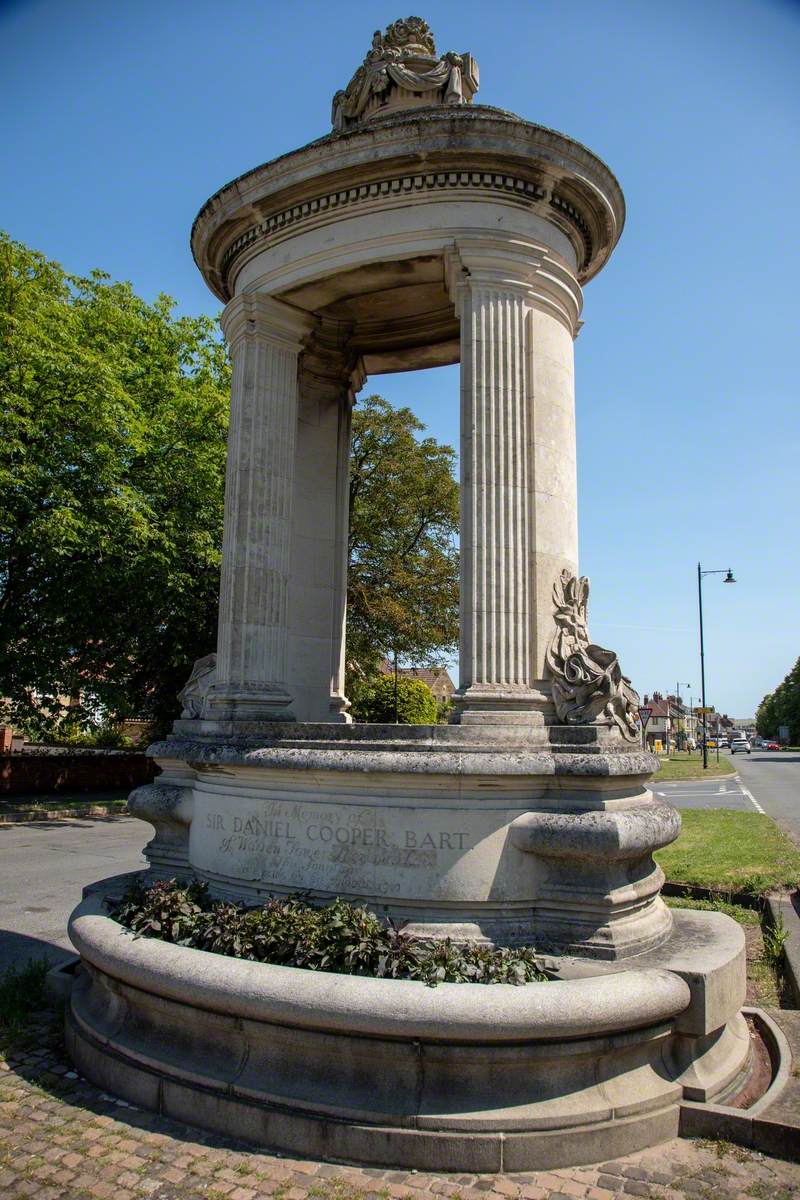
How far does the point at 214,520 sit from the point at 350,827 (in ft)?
55.4

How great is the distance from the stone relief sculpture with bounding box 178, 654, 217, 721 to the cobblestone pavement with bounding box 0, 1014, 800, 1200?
377 cm

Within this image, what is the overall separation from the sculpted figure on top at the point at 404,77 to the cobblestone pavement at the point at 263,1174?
807 cm

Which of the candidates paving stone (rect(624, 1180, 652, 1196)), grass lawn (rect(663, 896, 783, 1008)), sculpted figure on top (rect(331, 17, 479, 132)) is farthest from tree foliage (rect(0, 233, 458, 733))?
paving stone (rect(624, 1180, 652, 1196))

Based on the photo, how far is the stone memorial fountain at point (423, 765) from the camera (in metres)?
4.43

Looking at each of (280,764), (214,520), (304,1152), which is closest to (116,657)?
(214,520)

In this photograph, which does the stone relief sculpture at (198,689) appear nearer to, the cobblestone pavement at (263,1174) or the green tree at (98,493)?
the cobblestone pavement at (263,1174)

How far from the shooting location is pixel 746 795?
28625 mm

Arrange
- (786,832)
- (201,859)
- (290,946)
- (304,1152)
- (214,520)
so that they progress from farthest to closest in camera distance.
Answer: (214,520), (786,832), (201,859), (290,946), (304,1152)

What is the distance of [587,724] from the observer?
6164 mm

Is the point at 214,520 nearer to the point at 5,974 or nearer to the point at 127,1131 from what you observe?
the point at 5,974

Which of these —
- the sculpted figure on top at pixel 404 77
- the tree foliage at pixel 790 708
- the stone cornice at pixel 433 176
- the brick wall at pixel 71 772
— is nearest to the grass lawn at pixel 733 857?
the stone cornice at pixel 433 176

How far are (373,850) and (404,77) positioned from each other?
22.4ft

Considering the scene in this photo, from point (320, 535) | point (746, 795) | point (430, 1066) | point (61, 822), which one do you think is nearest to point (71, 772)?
point (61, 822)

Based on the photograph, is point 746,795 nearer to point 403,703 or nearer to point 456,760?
point 403,703
